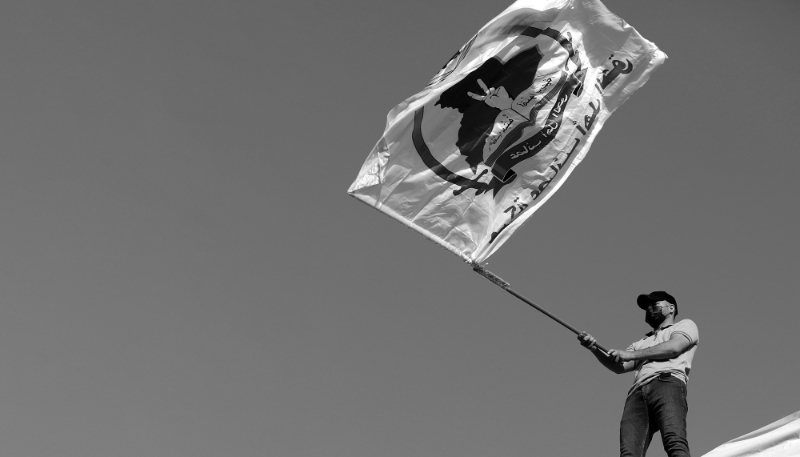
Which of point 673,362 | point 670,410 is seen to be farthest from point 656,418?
point 673,362

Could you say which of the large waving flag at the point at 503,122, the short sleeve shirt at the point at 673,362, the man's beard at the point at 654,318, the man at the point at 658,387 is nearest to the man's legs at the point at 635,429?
the man at the point at 658,387

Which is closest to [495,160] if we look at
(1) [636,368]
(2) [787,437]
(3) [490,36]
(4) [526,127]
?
(4) [526,127]

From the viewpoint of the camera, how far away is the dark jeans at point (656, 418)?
627cm

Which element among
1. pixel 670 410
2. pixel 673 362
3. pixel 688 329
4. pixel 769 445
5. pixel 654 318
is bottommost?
pixel 769 445

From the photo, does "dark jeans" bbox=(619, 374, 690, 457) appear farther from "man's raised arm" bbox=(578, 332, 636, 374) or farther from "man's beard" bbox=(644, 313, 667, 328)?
"man's beard" bbox=(644, 313, 667, 328)

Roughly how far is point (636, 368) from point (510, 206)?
1812 millimetres

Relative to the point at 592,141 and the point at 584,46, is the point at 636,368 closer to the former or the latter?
the point at 592,141

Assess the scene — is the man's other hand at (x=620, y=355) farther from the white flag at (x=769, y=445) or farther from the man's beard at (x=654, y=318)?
the white flag at (x=769, y=445)

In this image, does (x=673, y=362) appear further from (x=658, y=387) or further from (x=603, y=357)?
(x=603, y=357)

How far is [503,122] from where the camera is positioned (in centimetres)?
840

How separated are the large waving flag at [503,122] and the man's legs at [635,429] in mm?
1732

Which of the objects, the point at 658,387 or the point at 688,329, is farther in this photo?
the point at 688,329

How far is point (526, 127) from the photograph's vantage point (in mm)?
8383

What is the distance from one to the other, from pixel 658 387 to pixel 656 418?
19 centimetres
